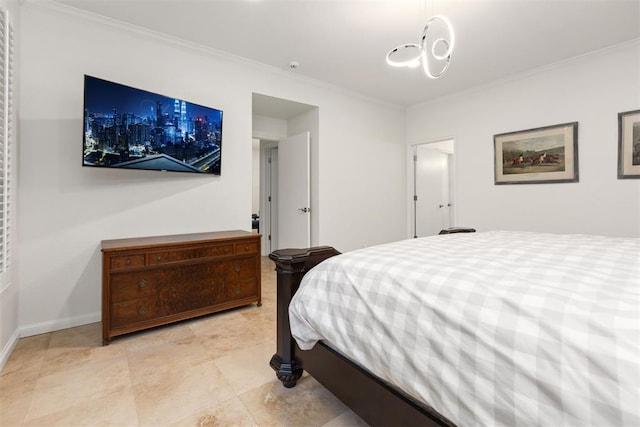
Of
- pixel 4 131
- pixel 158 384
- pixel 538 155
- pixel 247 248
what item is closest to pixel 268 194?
pixel 247 248

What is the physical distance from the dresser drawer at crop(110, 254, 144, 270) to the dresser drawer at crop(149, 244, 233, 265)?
7 cm

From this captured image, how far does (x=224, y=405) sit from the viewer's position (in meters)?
1.50

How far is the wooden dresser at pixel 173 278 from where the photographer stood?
2148 millimetres

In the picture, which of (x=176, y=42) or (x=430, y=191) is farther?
(x=430, y=191)

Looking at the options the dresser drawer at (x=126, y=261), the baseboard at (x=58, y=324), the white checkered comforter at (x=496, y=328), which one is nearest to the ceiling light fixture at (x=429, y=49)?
the white checkered comforter at (x=496, y=328)

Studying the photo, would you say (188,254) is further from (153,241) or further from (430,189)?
(430,189)

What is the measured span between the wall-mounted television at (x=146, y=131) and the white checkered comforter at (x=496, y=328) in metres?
2.02

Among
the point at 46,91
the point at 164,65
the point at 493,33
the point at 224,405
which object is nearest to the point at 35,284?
the point at 46,91

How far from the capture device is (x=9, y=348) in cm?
200

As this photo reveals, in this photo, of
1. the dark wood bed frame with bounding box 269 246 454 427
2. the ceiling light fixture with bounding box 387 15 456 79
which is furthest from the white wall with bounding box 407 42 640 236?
the dark wood bed frame with bounding box 269 246 454 427

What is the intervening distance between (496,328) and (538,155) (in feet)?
12.0

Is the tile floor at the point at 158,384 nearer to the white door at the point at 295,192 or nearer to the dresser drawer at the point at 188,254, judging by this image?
the dresser drawer at the point at 188,254

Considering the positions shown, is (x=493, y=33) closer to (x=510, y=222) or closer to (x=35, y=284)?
(x=510, y=222)

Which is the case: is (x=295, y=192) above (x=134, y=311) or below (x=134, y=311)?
above
